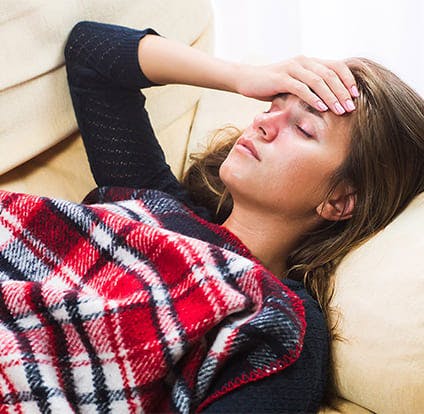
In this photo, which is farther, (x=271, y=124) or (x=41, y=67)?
(x=41, y=67)

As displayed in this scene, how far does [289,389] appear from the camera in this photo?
1.04 m

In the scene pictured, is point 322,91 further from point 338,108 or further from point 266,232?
point 266,232

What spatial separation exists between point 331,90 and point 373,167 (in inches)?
5.7

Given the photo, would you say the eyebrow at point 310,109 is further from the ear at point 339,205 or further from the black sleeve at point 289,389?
the black sleeve at point 289,389

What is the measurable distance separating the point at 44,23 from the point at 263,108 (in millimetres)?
471

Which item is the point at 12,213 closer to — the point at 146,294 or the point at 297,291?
the point at 146,294

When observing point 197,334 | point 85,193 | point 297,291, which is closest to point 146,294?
point 197,334

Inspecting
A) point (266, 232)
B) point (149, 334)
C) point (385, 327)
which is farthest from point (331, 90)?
point (149, 334)

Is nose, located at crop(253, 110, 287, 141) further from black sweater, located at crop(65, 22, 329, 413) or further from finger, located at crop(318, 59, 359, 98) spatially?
black sweater, located at crop(65, 22, 329, 413)

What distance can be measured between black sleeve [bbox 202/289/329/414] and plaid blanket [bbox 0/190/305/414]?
0.05 ft

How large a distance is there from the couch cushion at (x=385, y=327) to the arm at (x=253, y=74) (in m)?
0.25

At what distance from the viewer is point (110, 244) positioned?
45.9 inches

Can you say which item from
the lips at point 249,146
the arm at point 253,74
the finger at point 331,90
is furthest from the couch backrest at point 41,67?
the finger at point 331,90

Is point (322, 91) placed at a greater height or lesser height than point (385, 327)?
greater
